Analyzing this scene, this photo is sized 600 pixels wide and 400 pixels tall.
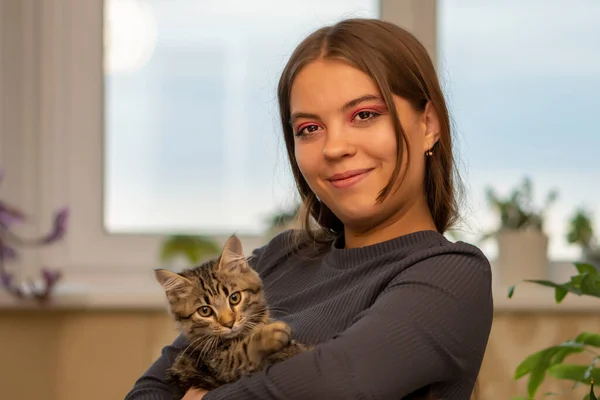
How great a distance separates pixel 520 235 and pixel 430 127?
1.40 m

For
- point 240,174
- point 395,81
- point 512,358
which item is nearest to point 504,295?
point 512,358

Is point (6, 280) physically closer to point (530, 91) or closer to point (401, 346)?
point (401, 346)

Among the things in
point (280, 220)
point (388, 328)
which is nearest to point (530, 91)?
point (280, 220)

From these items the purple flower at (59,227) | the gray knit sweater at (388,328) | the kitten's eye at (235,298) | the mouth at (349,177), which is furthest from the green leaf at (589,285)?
the purple flower at (59,227)

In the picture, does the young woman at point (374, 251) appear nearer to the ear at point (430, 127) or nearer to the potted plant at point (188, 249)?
the ear at point (430, 127)

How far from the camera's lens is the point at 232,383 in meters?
1.23

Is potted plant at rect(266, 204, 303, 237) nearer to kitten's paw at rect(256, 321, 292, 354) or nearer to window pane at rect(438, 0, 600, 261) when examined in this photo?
window pane at rect(438, 0, 600, 261)

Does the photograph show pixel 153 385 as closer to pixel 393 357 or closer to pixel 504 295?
pixel 393 357

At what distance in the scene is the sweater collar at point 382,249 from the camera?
1412mm

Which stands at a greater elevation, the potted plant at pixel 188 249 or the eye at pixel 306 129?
the eye at pixel 306 129

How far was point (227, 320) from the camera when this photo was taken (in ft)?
4.58

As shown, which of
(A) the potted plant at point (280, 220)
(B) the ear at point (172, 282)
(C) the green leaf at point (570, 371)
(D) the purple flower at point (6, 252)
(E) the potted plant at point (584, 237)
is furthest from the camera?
(E) the potted plant at point (584, 237)

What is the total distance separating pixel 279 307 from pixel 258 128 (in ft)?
4.96

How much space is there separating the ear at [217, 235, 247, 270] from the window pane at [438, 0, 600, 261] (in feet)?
5.50
